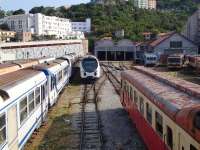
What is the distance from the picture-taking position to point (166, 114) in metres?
9.03

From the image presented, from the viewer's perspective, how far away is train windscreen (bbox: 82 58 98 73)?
1406 inches

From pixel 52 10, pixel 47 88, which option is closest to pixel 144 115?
pixel 47 88

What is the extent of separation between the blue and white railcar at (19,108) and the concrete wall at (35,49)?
82.9ft

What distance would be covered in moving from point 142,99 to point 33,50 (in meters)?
46.8

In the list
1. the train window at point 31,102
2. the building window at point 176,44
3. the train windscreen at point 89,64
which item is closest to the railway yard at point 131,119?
the train window at point 31,102

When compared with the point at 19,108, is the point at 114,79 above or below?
below

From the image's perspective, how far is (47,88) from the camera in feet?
60.8

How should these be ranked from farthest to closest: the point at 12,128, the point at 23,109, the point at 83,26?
the point at 83,26
the point at 23,109
the point at 12,128

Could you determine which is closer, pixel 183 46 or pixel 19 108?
pixel 19 108

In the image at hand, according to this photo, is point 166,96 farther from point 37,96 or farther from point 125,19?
point 125,19

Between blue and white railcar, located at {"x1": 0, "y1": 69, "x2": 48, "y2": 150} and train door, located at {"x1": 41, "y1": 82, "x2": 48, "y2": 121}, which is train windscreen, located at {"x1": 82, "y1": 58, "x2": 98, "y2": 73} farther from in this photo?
blue and white railcar, located at {"x1": 0, "y1": 69, "x2": 48, "y2": 150}

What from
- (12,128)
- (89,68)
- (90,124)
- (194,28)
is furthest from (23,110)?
(194,28)

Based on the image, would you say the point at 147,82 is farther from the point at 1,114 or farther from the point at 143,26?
the point at 143,26

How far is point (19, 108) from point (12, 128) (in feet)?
3.89
